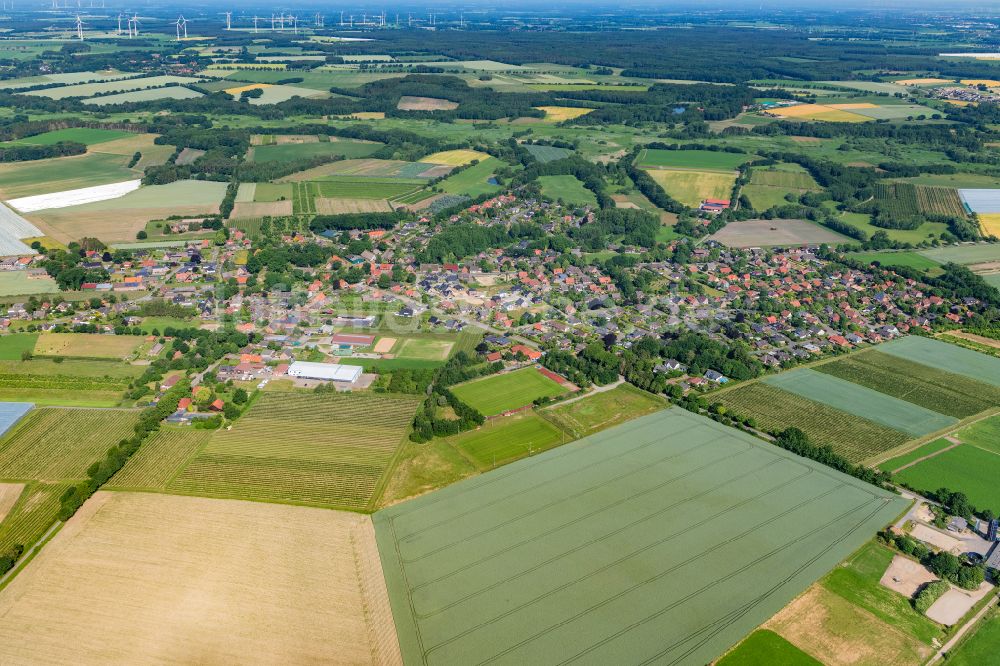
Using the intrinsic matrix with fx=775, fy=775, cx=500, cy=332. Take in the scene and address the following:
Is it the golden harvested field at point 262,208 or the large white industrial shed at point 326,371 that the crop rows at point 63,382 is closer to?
the large white industrial shed at point 326,371

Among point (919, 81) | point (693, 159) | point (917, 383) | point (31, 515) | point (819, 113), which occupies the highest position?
point (919, 81)

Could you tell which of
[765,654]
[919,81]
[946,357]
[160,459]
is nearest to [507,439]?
[765,654]

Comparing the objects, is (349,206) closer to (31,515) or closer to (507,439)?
(507,439)

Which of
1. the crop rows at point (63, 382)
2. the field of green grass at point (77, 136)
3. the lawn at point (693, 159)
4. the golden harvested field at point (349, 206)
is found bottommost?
the crop rows at point (63, 382)

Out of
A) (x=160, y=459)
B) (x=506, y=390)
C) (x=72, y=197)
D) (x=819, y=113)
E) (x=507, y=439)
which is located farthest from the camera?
(x=819, y=113)

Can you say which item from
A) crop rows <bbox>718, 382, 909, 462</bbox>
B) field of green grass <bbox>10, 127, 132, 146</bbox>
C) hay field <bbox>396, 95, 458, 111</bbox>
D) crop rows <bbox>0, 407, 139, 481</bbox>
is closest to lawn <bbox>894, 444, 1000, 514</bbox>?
crop rows <bbox>718, 382, 909, 462</bbox>

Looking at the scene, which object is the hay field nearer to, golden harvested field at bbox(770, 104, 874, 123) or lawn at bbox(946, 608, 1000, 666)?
golden harvested field at bbox(770, 104, 874, 123)

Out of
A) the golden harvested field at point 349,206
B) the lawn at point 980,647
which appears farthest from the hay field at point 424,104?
the lawn at point 980,647
